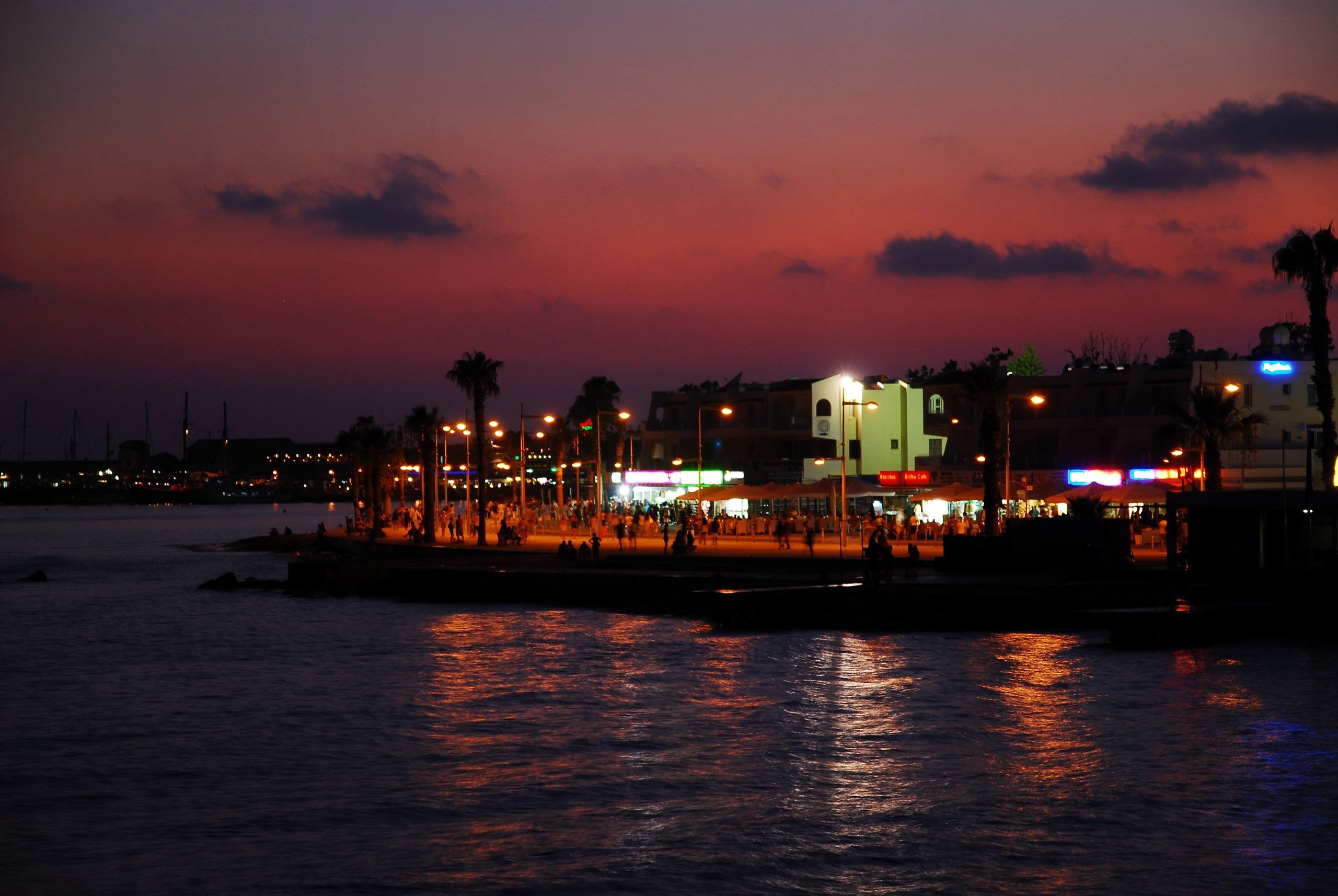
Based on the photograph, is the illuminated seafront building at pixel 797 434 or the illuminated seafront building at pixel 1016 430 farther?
the illuminated seafront building at pixel 797 434

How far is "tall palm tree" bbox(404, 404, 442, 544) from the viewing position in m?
77.0

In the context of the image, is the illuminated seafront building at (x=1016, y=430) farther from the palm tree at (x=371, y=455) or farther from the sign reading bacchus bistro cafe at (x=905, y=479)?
the palm tree at (x=371, y=455)

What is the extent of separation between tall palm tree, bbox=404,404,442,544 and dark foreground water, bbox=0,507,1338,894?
117 ft

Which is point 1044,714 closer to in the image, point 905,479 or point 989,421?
point 989,421

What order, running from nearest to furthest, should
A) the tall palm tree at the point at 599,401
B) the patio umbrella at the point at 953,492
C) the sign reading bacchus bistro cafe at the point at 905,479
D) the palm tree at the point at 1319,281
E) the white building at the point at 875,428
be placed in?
the palm tree at the point at 1319,281
the patio umbrella at the point at 953,492
the sign reading bacchus bistro cafe at the point at 905,479
the white building at the point at 875,428
the tall palm tree at the point at 599,401

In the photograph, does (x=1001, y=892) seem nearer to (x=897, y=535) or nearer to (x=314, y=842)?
(x=314, y=842)

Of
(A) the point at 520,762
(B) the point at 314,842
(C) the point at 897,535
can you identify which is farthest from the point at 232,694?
(C) the point at 897,535

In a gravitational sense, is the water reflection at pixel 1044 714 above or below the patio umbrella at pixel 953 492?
below

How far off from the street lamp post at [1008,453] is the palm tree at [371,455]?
4005cm

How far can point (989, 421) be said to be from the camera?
5247cm

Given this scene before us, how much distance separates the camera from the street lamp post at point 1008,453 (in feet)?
174

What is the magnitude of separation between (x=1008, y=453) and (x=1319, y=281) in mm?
13406

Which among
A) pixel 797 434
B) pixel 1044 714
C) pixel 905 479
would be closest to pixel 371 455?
pixel 797 434

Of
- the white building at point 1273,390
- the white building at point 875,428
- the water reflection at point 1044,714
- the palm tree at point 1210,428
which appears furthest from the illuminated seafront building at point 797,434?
the water reflection at point 1044,714
